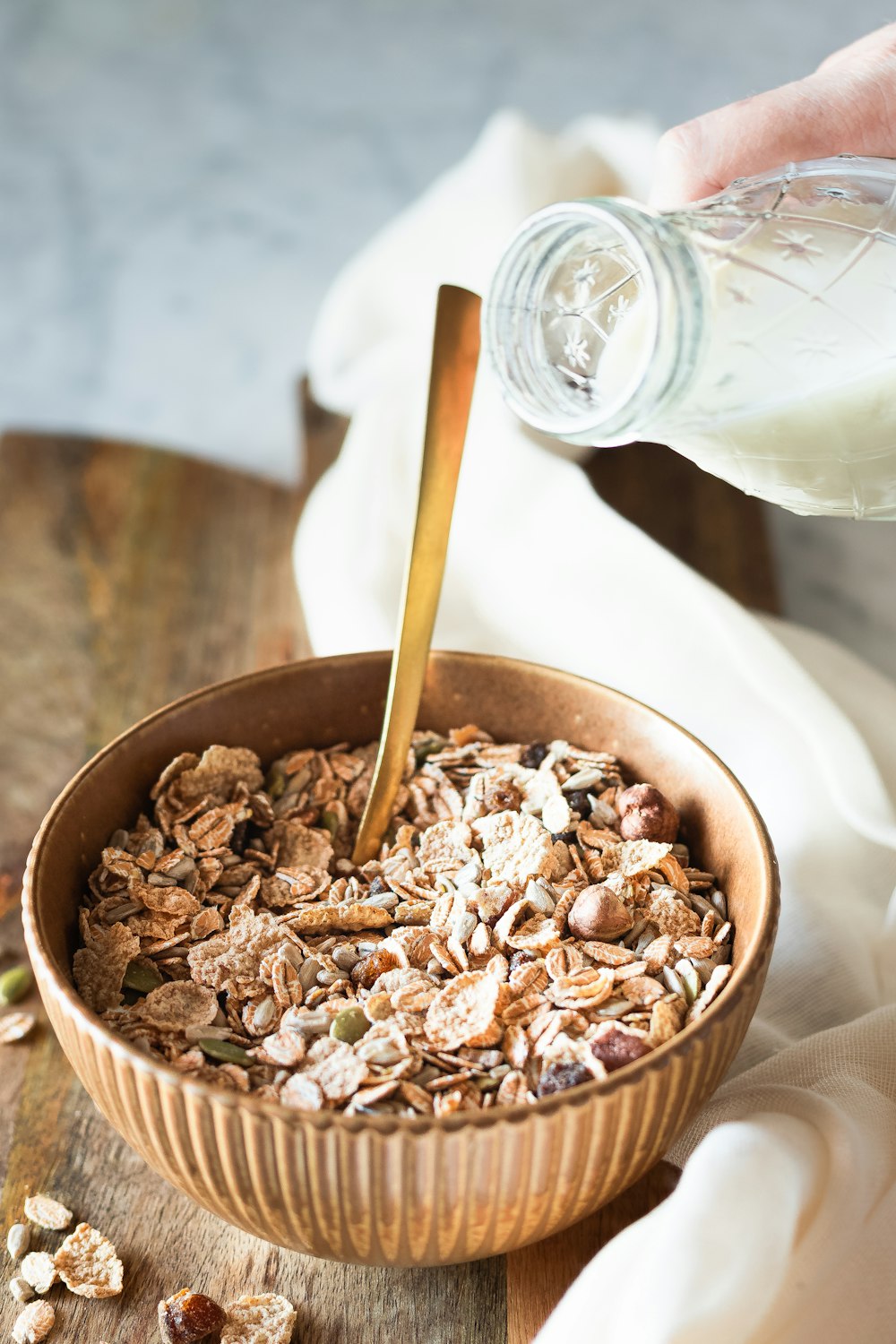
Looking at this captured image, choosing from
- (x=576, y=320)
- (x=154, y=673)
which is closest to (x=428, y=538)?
(x=576, y=320)

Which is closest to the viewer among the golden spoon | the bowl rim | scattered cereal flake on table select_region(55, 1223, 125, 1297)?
the bowl rim

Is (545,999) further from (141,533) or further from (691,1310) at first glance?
(141,533)

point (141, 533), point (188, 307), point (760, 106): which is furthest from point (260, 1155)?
point (188, 307)

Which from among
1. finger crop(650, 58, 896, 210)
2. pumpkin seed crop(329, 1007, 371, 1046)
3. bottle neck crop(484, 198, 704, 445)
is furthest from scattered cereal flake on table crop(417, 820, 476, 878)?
finger crop(650, 58, 896, 210)

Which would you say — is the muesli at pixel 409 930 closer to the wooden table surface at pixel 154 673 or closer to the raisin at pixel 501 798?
the raisin at pixel 501 798

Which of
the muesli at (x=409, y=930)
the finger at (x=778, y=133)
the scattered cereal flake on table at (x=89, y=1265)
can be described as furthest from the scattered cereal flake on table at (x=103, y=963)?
the finger at (x=778, y=133)

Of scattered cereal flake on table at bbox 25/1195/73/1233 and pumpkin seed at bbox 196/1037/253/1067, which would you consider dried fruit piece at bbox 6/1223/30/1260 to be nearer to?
scattered cereal flake on table at bbox 25/1195/73/1233
